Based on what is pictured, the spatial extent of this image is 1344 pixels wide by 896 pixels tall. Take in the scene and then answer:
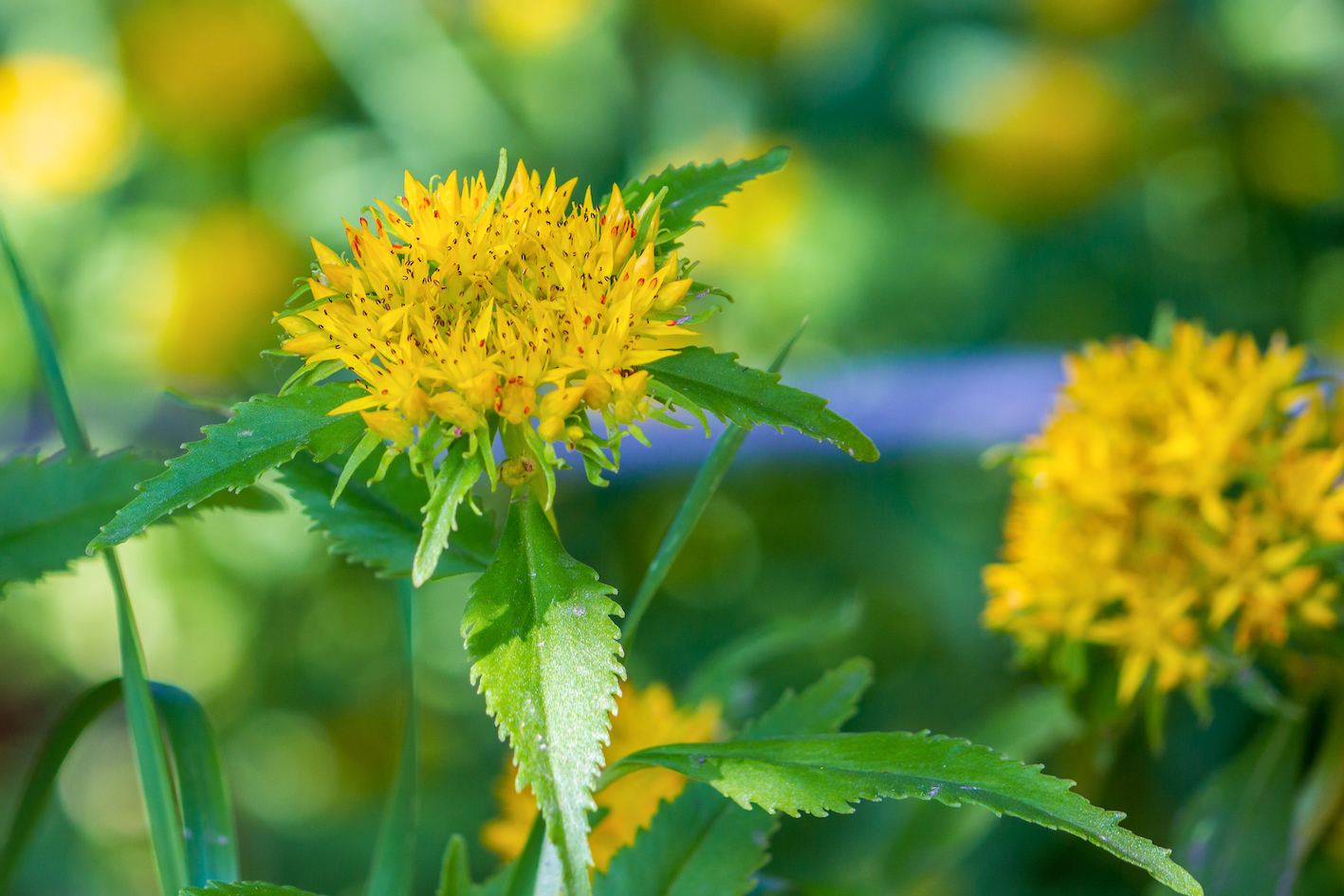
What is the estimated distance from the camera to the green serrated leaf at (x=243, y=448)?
0.26 m

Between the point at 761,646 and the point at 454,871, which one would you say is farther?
the point at 761,646

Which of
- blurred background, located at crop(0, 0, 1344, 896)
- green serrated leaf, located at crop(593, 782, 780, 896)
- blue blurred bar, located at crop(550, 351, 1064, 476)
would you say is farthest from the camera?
blurred background, located at crop(0, 0, 1344, 896)

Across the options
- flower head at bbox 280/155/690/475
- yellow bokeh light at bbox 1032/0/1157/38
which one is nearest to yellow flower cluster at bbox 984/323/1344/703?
flower head at bbox 280/155/690/475

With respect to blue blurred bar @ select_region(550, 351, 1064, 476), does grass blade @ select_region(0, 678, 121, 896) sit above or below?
below

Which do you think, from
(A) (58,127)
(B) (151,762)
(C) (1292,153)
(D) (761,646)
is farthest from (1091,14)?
(B) (151,762)

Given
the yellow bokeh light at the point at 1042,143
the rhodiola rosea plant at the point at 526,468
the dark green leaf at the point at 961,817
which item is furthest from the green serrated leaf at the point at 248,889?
the yellow bokeh light at the point at 1042,143

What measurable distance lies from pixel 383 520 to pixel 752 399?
0.44ft

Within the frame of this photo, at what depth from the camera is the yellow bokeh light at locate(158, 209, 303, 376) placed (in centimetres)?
122

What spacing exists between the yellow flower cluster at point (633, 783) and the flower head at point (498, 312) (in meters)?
0.22

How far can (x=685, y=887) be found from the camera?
35 cm

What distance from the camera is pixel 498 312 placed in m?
0.29

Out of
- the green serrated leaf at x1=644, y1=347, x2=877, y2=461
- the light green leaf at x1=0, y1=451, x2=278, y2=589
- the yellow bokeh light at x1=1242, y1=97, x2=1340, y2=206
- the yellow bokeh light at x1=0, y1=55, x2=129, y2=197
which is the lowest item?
the green serrated leaf at x1=644, y1=347, x2=877, y2=461

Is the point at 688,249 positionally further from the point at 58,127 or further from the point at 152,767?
the point at 152,767

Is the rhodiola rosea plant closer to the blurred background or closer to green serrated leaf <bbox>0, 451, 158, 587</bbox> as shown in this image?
green serrated leaf <bbox>0, 451, 158, 587</bbox>
